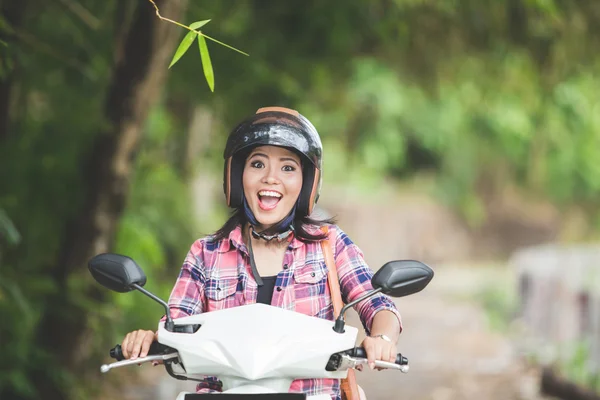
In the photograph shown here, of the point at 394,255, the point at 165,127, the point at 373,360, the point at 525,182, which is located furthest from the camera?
the point at 394,255

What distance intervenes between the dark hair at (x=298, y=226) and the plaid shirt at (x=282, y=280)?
22mm

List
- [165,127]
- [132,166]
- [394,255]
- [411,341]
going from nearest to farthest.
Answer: [132,166], [165,127], [411,341], [394,255]

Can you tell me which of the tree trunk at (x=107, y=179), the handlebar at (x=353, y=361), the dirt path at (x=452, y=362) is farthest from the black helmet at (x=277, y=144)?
the dirt path at (x=452, y=362)

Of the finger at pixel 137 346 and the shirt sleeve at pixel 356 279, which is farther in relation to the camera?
the shirt sleeve at pixel 356 279

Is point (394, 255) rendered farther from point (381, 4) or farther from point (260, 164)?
point (260, 164)

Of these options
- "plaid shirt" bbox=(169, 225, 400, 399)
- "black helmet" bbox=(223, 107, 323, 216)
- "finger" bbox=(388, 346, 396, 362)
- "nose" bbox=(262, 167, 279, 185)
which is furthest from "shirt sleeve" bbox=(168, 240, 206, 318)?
"finger" bbox=(388, 346, 396, 362)

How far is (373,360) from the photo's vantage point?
9.99 ft

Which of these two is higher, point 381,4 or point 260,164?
point 381,4

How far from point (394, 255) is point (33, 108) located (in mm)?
20380

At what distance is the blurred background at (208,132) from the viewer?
7391 mm

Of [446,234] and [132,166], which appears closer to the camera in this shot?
[132,166]

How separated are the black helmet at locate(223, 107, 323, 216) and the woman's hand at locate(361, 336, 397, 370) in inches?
26.4

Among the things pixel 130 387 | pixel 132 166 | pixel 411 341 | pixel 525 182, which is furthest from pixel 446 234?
pixel 132 166

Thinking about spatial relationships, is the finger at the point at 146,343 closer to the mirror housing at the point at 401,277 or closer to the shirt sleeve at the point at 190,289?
the shirt sleeve at the point at 190,289
